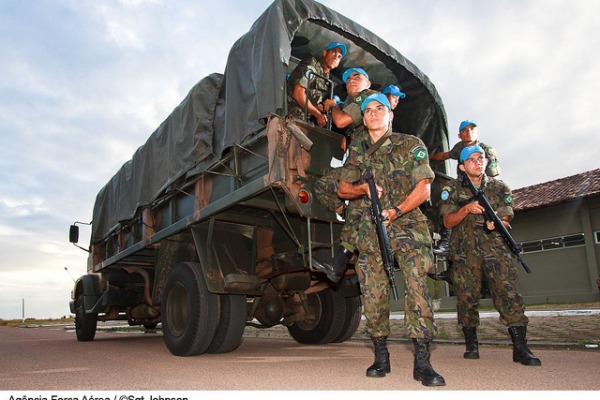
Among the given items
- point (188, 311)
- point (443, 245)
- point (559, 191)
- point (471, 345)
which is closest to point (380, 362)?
point (471, 345)

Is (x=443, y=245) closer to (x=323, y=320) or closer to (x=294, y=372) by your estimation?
(x=323, y=320)

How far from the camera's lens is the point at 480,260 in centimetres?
426

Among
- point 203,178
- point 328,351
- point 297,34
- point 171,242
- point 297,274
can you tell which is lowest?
point 328,351

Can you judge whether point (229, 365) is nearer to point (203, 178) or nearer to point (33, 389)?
point (33, 389)

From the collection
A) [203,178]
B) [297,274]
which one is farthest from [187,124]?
[297,274]

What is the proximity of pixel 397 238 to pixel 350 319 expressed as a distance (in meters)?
3.06

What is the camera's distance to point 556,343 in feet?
16.5

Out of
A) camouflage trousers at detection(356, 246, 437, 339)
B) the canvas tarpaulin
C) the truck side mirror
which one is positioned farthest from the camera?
the truck side mirror

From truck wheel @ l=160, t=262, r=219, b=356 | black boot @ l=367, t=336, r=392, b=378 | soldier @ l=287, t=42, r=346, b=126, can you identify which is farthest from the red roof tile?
black boot @ l=367, t=336, r=392, b=378

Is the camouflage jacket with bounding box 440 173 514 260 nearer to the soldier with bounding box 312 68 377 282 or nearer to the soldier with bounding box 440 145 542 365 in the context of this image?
the soldier with bounding box 440 145 542 365

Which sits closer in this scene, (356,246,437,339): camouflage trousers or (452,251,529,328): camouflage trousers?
(356,246,437,339): camouflage trousers

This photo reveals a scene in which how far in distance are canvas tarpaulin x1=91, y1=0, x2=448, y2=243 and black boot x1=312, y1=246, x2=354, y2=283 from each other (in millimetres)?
1241

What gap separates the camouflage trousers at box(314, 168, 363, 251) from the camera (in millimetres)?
3631

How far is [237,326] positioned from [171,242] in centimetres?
159
